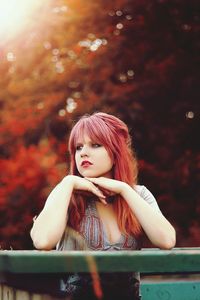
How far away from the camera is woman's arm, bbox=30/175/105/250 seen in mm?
1904

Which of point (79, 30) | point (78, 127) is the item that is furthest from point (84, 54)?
point (78, 127)

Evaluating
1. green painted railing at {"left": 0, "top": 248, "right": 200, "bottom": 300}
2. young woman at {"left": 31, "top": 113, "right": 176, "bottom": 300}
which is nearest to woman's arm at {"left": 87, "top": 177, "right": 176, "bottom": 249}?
young woman at {"left": 31, "top": 113, "right": 176, "bottom": 300}

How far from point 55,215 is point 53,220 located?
0.06 feet

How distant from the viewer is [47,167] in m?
5.52

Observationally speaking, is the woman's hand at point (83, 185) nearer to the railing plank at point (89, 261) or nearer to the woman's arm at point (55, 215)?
the woman's arm at point (55, 215)

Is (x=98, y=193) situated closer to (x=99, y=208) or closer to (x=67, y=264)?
(x=99, y=208)

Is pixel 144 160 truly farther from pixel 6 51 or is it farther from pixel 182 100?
pixel 6 51

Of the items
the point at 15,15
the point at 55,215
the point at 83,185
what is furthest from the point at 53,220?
the point at 15,15

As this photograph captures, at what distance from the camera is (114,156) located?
87.4 inches

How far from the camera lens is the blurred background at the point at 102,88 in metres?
5.68

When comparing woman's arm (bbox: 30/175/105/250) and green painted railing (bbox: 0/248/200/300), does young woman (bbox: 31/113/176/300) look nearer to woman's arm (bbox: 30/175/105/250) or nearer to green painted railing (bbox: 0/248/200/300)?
woman's arm (bbox: 30/175/105/250)

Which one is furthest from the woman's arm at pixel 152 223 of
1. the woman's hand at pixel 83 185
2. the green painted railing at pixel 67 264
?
the green painted railing at pixel 67 264

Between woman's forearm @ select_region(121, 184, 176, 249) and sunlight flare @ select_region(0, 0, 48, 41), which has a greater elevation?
sunlight flare @ select_region(0, 0, 48, 41)

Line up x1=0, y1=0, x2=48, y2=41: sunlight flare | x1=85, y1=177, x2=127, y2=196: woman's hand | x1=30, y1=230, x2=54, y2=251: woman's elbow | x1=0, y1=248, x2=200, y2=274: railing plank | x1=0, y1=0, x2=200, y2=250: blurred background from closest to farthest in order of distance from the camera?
x1=0, y1=248, x2=200, y2=274: railing plank → x1=30, y1=230, x2=54, y2=251: woman's elbow → x1=85, y1=177, x2=127, y2=196: woman's hand → x1=0, y1=0, x2=48, y2=41: sunlight flare → x1=0, y1=0, x2=200, y2=250: blurred background
